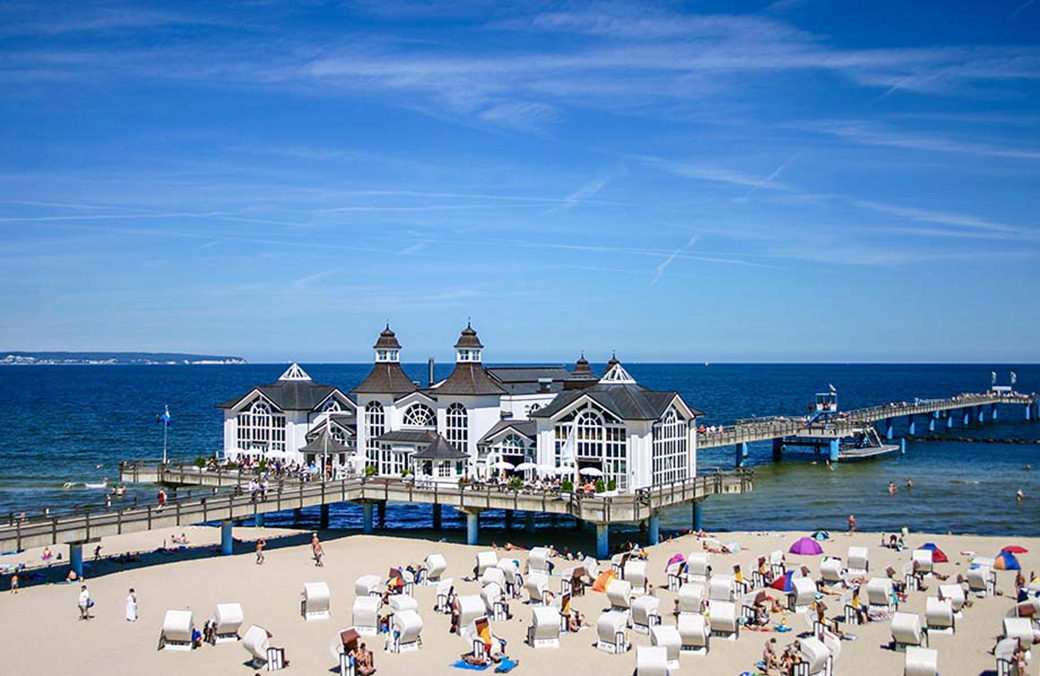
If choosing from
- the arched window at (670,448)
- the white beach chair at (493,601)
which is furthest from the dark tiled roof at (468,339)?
the white beach chair at (493,601)

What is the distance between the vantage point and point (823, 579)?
34.7 meters

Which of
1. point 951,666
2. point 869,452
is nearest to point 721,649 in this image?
point 951,666

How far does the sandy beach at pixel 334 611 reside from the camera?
2550 centimetres

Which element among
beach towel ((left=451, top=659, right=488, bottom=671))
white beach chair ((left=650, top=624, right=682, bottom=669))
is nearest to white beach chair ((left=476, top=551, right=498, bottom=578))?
beach towel ((left=451, top=659, right=488, bottom=671))

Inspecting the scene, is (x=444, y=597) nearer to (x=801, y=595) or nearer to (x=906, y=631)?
(x=801, y=595)

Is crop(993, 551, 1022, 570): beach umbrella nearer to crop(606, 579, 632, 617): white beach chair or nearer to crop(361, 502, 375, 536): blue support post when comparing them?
crop(606, 579, 632, 617): white beach chair

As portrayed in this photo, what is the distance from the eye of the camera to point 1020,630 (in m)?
26.2

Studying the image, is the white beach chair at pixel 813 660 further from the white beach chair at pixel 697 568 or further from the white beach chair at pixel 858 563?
the white beach chair at pixel 858 563

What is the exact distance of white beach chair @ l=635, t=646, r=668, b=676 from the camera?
23438 mm

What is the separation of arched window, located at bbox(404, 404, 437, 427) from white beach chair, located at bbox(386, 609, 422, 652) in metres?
20.8

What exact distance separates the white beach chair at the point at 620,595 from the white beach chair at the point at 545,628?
11.3ft

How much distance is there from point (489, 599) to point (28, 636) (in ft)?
40.7

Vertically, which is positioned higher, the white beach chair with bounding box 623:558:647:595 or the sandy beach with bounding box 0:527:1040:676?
the white beach chair with bounding box 623:558:647:595

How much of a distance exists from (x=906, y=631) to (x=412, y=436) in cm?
2516
